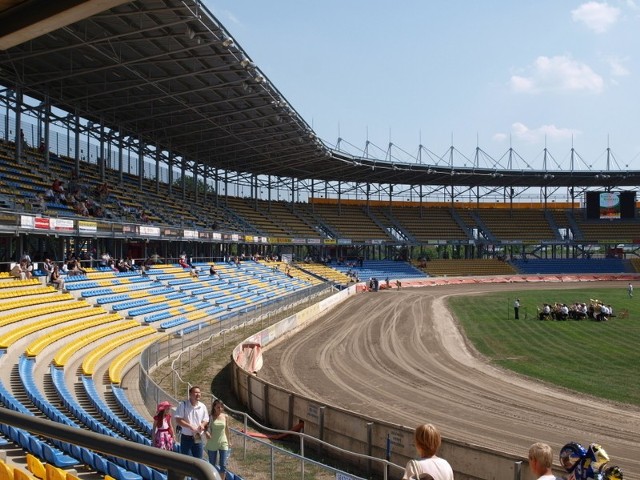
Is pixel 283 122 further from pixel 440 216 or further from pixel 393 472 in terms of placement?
pixel 440 216

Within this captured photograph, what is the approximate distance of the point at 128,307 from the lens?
93.6 ft

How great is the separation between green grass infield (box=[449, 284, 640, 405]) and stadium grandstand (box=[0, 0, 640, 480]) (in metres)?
12.4

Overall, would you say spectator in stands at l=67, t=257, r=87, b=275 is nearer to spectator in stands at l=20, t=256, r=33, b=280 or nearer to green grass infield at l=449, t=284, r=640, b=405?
spectator in stands at l=20, t=256, r=33, b=280

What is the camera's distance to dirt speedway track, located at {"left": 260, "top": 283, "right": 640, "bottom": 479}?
14984mm

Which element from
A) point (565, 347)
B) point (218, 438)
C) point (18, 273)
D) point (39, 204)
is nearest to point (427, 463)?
point (218, 438)

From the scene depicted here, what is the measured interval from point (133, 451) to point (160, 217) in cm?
4455

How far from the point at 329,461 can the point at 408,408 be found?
509 cm

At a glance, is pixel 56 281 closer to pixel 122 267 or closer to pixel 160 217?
pixel 122 267

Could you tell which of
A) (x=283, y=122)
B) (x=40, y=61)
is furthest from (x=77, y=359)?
(x=283, y=122)

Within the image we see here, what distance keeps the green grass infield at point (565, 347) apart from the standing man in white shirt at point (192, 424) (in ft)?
44.9

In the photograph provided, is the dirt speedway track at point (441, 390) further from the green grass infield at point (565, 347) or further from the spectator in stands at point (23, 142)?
the spectator in stands at point (23, 142)

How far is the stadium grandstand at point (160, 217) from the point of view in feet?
51.8

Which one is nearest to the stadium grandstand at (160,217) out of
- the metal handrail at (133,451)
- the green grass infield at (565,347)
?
the metal handrail at (133,451)

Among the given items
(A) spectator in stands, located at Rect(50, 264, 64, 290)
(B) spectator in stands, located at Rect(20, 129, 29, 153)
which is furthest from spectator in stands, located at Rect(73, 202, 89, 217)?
(A) spectator in stands, located at Rect(50, 264, 64, 290)
